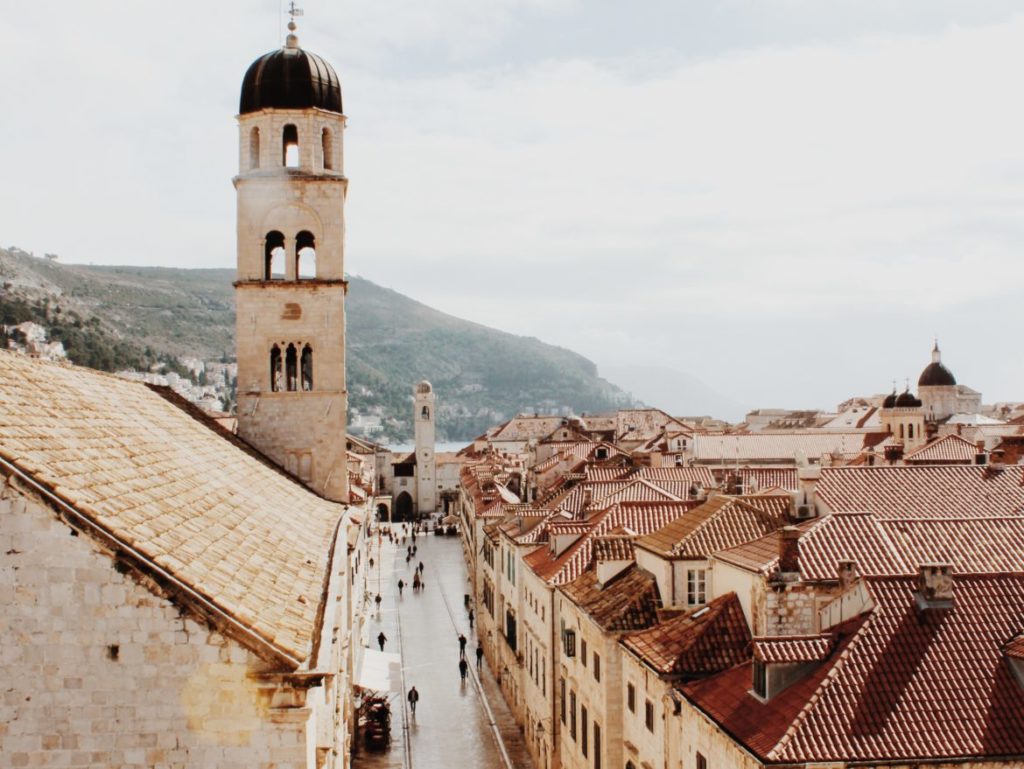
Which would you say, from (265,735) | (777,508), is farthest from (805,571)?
(265,735)

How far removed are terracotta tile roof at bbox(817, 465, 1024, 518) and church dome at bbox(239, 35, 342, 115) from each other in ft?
59.2

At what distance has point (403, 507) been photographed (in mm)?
145250

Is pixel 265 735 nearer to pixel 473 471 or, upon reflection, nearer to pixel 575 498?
pixel 575 498

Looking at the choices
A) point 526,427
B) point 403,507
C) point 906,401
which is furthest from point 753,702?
point 526,427

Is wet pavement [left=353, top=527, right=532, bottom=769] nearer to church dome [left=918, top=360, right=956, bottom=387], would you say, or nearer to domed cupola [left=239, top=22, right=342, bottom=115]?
domed cupola [left=239, top=22, right=342, bottom=115]

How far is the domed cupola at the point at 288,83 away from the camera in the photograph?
3023 centimetres

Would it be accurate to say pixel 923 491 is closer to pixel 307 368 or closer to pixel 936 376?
pixel 307 368

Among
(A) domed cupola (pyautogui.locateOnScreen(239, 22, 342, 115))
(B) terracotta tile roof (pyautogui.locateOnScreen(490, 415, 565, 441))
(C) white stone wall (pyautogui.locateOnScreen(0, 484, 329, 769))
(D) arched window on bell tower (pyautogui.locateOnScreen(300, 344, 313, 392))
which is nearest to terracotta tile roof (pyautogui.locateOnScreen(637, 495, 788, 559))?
(D) arched window on bell tower (pyautogui.locateOnScreen(300, 344, 313, 392))

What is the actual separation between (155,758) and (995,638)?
1421 cm

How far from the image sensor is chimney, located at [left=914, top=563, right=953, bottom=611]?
18.2 m

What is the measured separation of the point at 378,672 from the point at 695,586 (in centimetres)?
1579

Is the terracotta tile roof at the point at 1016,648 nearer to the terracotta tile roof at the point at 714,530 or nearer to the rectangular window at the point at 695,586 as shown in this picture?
the terracotta tile roof at the point at 714,530

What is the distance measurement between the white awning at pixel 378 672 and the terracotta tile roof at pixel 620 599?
8.64 meters

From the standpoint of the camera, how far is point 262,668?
30.5ft
